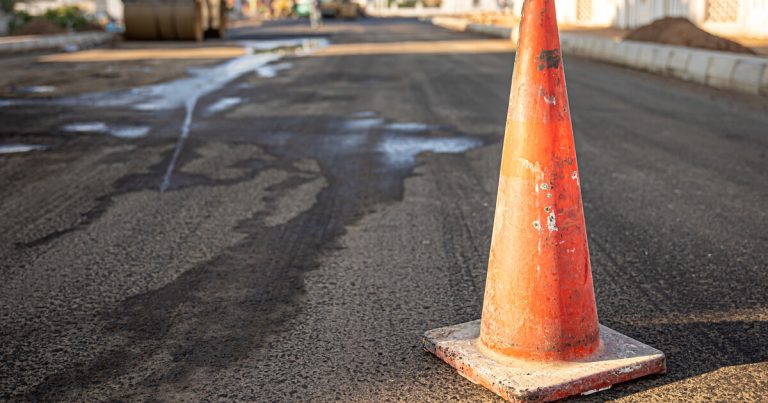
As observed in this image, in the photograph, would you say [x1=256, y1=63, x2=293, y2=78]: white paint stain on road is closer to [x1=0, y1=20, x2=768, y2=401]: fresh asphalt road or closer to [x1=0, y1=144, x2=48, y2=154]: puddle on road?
[x1=0, y1=20, x2=768, y2=401]: fresh asphalt road

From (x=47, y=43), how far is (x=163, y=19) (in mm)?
4681

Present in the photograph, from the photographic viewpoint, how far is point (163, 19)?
26.8 meters

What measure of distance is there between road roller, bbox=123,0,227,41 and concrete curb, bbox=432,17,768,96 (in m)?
12.7

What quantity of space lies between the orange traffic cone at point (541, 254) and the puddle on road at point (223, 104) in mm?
7256

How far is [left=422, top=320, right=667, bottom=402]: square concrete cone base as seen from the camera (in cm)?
268

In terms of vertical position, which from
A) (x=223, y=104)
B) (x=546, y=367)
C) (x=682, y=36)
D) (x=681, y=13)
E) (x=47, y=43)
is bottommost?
(x=546, y=367)

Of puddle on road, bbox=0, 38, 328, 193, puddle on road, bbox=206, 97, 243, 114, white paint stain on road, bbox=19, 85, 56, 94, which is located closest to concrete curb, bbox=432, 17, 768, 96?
puddle on road, bbox=206, 97, 243, 114

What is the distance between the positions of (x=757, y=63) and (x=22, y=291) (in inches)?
400

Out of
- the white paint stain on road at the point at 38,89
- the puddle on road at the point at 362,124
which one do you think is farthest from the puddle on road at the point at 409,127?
the white paint stain on road at the point at 38,89

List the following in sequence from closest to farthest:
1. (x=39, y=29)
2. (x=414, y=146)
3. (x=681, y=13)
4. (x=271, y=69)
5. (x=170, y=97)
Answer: (x=414, y=146), (x=170, y=97), (x=271, y=69), (x=681, y=13), (x=39, y=29)

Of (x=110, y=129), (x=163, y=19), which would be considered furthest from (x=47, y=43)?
(x=110, y=129)

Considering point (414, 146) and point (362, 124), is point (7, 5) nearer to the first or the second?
point (362, 124)

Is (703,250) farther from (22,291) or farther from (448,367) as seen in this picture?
(22,291)

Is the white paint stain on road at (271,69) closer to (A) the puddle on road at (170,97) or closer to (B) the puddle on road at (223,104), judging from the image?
(A) the puddle on road at (170,97)
